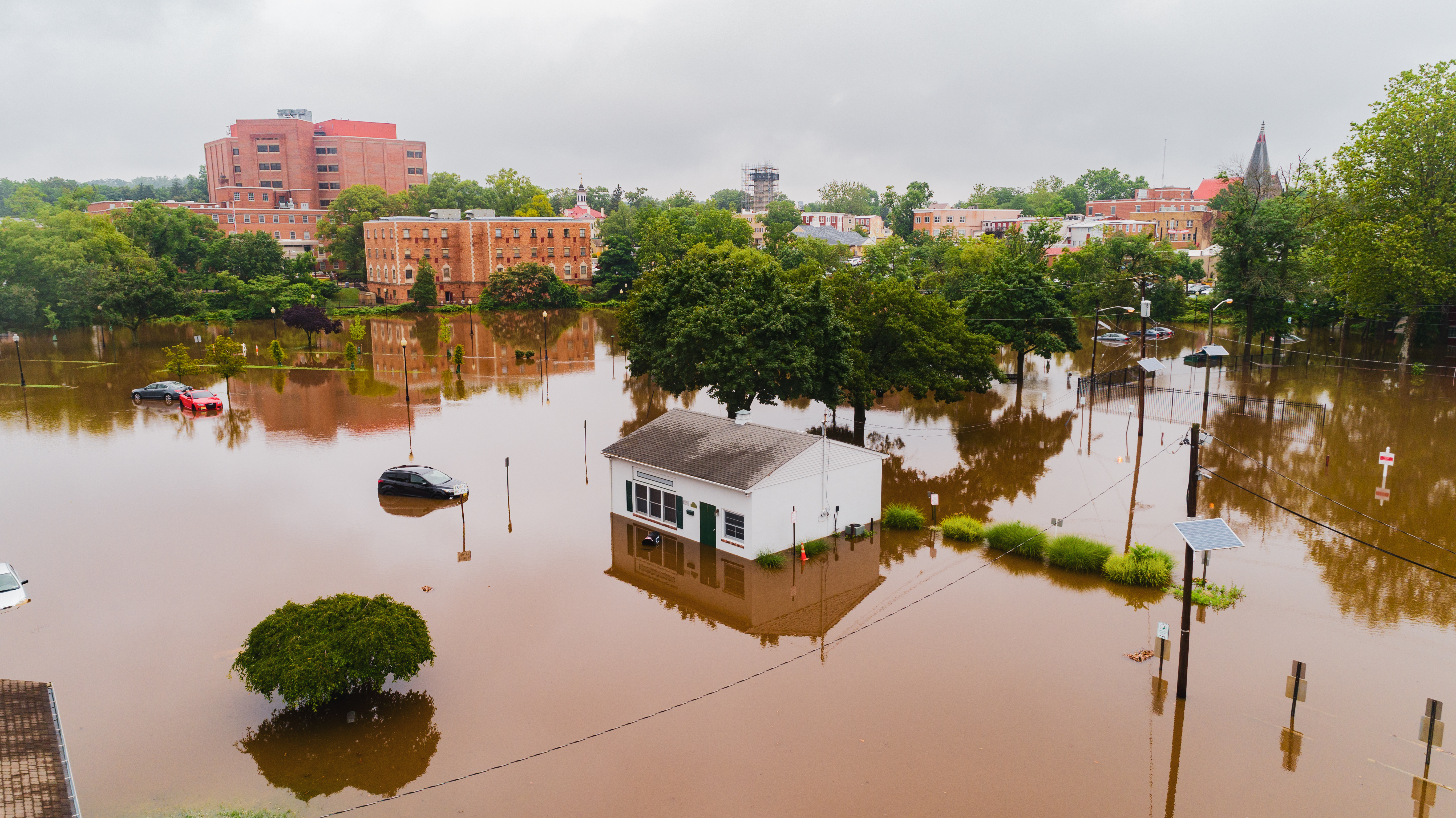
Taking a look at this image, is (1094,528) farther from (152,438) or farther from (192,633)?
(152,438)

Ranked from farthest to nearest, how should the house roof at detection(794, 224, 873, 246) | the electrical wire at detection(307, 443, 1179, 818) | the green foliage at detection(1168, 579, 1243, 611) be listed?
the house roof at detection(794, 224, 873, 246)
the green foliage at detection(1168, 579, 1243, 611)
the electrical wire at detection(307, 443, 1179, 818)

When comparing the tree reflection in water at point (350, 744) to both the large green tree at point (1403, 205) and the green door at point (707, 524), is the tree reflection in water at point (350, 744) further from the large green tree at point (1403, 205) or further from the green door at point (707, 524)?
the large green tree at point (1403, 205)

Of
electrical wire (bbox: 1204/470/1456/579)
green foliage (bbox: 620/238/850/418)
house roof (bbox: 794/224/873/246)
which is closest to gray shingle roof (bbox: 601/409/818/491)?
green foliage (bbox: 620/238/850/418)

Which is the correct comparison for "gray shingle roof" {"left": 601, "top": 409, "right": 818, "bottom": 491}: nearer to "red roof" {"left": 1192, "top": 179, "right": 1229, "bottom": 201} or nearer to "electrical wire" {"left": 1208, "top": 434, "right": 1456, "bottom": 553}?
"electrical wire" {"left": 1208, "top": 434, "right": 1456, "bottom": 553}

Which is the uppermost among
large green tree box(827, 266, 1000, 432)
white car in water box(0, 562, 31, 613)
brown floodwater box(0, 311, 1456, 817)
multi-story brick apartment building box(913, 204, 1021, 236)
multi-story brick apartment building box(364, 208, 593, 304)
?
multi-story brick apartment building box(913, 204, 1021, 236)

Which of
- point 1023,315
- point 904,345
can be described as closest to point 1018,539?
point 904,345

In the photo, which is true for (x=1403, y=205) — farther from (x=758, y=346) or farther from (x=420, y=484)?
(x=420, y=484)
